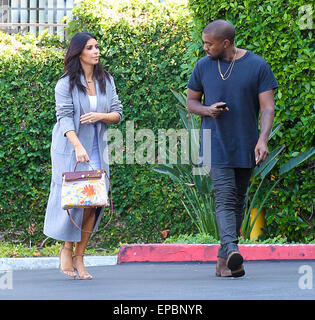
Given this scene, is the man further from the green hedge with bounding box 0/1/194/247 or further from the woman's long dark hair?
the green hedge with bounding box 0/1/194/247

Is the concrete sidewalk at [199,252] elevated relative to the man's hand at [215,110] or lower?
lower

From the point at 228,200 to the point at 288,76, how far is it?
256 centimetres

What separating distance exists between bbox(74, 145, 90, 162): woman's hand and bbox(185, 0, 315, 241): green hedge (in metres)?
2.72

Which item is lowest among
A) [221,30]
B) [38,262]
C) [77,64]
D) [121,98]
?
[38,262]

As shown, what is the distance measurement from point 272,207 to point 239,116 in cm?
275

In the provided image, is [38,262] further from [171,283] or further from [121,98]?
[171,283]

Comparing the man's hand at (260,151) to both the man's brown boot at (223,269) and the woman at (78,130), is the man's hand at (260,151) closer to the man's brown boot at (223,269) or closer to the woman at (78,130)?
the man's brown boot at (223,269)

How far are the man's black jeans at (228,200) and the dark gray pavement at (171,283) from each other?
0.27 meters

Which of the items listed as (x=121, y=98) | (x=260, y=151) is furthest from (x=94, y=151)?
(x=121, y=98)

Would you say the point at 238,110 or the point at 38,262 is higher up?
the point at 238,110

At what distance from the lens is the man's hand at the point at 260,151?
238 inches

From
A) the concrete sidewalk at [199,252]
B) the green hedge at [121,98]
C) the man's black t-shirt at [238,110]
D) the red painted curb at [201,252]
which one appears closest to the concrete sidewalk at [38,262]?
the concrete sidewalk at [199,252]

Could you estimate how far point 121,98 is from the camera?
9359 millimetres
